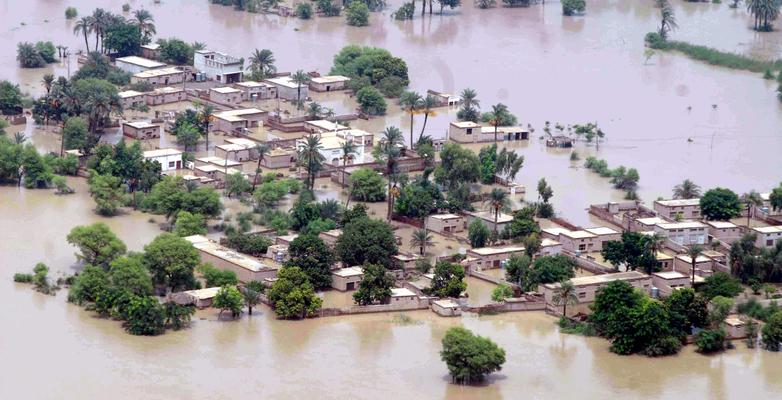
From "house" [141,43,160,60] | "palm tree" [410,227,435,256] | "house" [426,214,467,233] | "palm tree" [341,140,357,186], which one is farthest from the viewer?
"house" [141,43,160,60]

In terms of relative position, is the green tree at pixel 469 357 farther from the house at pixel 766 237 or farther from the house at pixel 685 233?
the house at pixel 766 237

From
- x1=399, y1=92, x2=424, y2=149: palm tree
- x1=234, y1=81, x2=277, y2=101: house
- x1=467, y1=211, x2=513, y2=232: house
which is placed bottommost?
x1=467, y1=211, x2=513, y2=232: house

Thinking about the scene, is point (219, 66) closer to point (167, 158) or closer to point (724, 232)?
point (167, 158)

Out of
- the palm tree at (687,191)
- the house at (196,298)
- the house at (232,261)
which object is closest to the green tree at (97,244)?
the house at (232,261)

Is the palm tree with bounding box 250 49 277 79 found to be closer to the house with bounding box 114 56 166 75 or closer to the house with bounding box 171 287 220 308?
the house with bounding box 114 56 166 75


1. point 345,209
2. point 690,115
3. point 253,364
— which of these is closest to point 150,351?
point 253,364

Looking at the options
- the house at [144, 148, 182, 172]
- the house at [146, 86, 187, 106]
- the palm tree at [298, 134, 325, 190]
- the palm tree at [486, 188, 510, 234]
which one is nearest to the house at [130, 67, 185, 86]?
the house at [146, 86, 187, 106]
